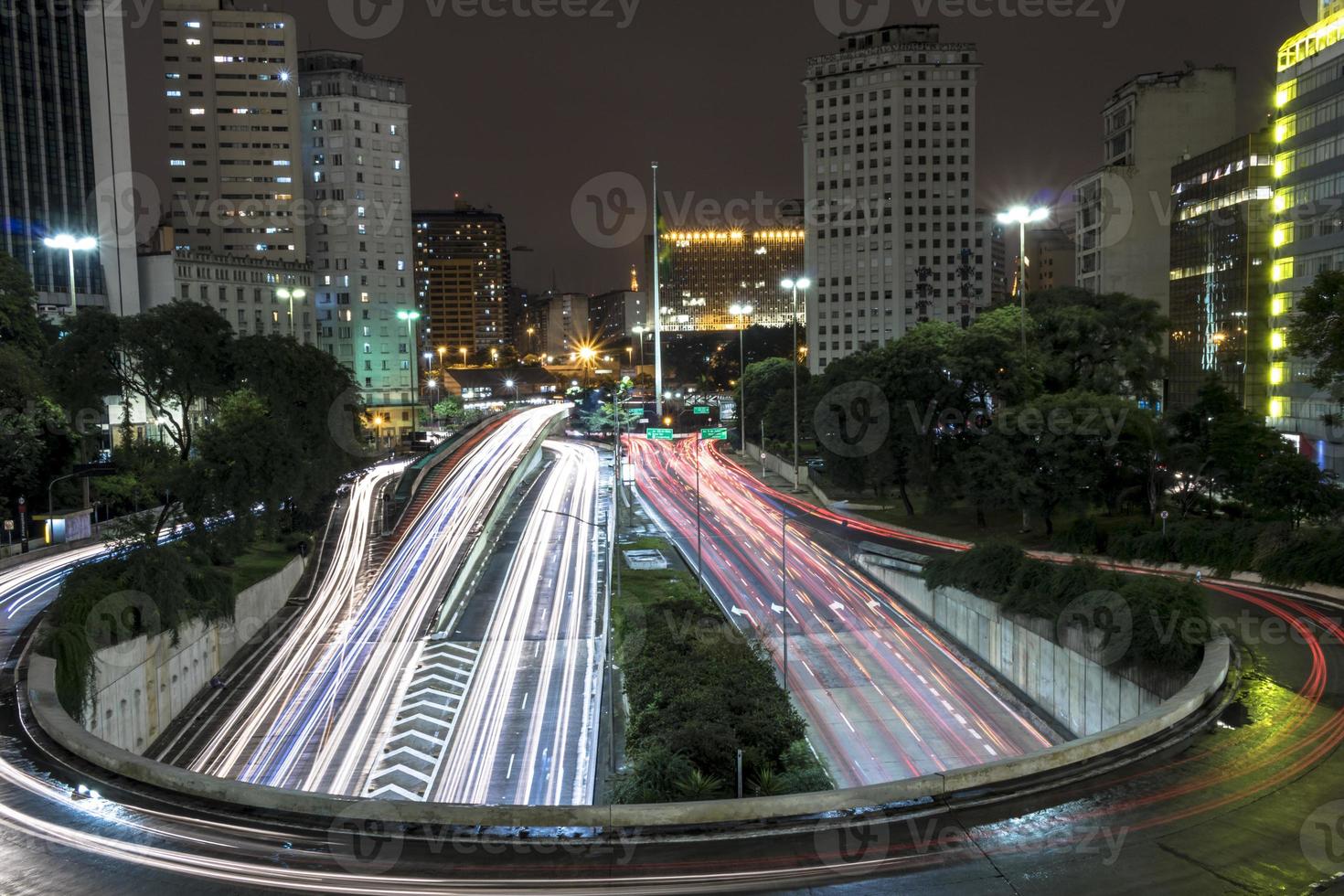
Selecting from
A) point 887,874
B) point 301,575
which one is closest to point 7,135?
point 301,575

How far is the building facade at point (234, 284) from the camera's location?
9812cm

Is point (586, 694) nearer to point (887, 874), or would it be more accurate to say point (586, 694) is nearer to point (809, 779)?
point (809, 779)

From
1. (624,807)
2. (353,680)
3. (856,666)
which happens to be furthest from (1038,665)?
(353,680)

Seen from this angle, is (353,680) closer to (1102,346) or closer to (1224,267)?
(1102,346)

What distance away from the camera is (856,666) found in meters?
36.7

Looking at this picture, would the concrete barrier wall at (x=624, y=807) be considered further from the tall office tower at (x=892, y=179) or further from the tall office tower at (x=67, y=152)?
the tall office tower at (x=892, y=179)

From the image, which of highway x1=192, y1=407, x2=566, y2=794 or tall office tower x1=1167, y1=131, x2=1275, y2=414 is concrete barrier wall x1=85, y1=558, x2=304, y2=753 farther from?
tall office tower x1=1167, y1=131, x2=1275, y2=414

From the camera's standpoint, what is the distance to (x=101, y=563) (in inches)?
1230

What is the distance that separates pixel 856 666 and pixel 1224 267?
56.2 meters

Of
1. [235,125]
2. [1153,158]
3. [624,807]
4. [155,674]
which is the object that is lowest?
[155,674]

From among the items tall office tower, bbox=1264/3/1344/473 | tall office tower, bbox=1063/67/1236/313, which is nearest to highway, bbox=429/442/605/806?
tall office tower, bbox=1264/3/1344/473

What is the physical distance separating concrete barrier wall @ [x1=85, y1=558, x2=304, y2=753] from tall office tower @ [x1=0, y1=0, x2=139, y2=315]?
201 ft

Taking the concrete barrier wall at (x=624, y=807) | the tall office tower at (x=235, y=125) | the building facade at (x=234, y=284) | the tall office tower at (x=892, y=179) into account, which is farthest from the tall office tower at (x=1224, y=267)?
the tall office tower at (x=235, y=125)

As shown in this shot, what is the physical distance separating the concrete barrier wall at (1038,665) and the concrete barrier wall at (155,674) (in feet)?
87.1
